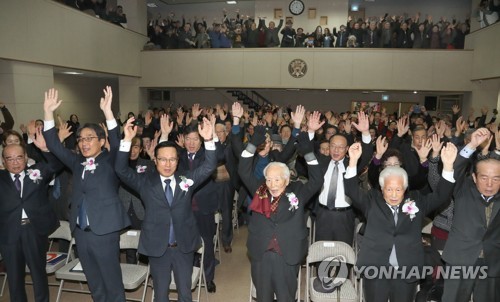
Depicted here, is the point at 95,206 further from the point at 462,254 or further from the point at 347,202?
the point at 462,254

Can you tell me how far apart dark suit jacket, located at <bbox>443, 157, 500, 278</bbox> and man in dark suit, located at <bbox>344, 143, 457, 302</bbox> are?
188 mm

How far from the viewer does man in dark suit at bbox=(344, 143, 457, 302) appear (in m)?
2.82

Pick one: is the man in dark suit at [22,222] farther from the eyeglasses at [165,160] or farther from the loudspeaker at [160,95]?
the loudspeaker at [160,95]

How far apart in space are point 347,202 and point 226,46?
10786 mm

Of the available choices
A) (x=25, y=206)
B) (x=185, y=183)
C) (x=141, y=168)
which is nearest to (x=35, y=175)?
(x=25, y=206)

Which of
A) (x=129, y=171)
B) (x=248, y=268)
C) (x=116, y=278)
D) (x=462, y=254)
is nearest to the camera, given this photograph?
(x=462, y=254)

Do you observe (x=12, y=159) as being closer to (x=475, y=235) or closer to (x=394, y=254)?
(x=394, y=254)

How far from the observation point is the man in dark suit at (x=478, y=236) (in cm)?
277

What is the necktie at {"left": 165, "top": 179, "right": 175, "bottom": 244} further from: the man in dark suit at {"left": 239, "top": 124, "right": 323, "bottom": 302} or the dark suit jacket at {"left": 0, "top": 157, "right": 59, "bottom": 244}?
the dark suit jacket at {"left": 0, "top": 157, "right": 59, "bottom": 244}

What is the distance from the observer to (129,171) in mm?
3041

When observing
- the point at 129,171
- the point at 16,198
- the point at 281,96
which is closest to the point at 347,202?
the point at 129,171

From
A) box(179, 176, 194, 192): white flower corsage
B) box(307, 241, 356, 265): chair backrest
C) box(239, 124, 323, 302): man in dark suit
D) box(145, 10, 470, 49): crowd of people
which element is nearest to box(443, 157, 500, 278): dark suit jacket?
box(307, 241, 356, 265): chair backrest

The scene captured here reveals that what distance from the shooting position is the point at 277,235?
292 centimetres

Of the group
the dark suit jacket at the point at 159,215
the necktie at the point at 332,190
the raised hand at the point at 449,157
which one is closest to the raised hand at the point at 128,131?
the dark suit jacket at the point at 159,215
